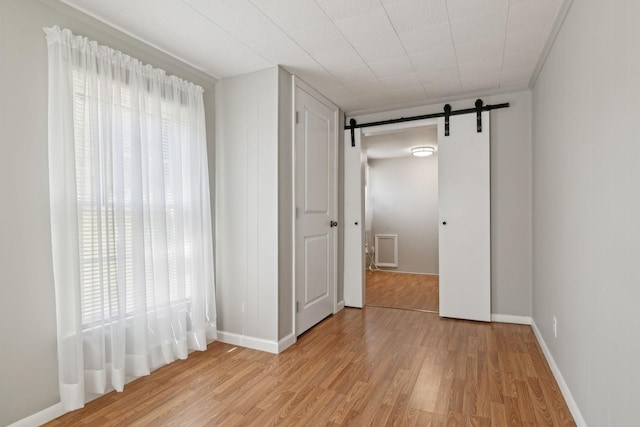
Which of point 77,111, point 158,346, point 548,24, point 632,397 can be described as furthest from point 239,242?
point 548,24

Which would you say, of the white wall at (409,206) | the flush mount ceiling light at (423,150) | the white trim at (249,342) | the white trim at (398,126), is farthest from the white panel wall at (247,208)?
the white wall at (409,206)

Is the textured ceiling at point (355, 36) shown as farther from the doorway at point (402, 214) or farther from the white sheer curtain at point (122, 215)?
the doorway at point (402, 214)

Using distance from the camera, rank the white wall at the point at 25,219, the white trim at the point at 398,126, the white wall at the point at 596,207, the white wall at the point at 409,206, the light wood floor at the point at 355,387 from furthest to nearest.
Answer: the white wall at the point at 409,206 < the white trim at the point at 398,126 < the light wood floor at the point at 355,387 < the white wall at the point at 25,219 < the white wall at the point at 596,207

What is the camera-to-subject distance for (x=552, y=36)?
2.30 meters

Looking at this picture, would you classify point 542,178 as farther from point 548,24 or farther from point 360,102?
point 360,102

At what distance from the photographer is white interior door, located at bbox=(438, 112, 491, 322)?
3480 mm

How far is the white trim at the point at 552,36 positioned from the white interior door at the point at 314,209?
193 cm

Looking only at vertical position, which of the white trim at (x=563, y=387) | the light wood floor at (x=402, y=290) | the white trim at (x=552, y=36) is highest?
the white trim at (x=552, y=36)

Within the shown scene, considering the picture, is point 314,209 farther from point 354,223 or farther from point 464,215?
point 464,215

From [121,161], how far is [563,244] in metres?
2.83

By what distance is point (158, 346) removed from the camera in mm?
2449

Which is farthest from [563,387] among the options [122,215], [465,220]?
[122,215]

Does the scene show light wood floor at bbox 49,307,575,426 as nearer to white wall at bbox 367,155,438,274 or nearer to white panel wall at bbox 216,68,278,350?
white panel wall at bbox 216,68,278,350

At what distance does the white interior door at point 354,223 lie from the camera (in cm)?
405
